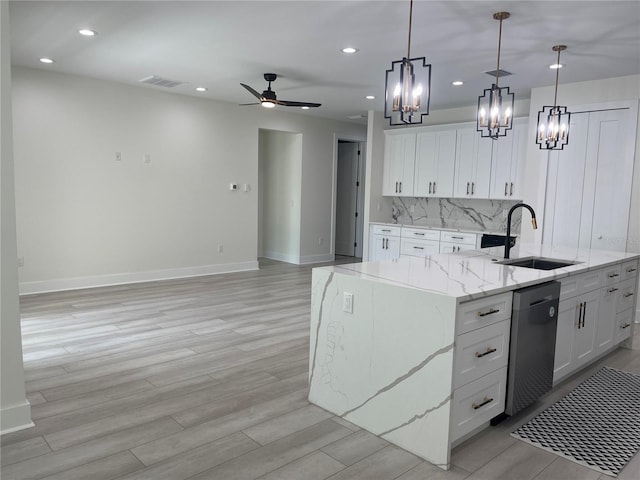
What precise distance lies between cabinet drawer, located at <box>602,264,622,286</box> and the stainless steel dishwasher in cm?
98

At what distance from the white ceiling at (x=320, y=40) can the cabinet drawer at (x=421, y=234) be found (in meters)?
2.04

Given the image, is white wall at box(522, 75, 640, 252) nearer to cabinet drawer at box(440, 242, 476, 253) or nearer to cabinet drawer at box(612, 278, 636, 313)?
cabinet drawer at box(440, 242, 476, 253)

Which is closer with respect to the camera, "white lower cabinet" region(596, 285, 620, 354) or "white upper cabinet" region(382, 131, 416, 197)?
"white lower cabinet" region(596, 285, 620, 354)

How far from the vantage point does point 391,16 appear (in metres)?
3.55

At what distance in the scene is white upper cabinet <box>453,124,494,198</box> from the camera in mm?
6645

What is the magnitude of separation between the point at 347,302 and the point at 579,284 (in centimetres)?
175

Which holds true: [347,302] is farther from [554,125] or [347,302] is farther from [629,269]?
[629,269]

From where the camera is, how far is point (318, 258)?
8.92m

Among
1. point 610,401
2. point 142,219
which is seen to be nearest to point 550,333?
point 610,401

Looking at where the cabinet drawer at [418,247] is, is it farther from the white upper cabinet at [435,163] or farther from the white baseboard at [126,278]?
the white baseboard at [126,278]

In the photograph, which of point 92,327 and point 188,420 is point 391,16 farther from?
point 92,327

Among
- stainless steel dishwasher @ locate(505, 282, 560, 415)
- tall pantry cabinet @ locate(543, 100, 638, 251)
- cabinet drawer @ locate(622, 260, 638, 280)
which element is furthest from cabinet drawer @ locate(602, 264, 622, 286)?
tall pantry cabinet @ locate(543, 100, 638, 251)

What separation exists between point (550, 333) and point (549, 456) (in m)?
0.78

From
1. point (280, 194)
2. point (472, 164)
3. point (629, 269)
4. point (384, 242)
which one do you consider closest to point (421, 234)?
point (384, 242)
